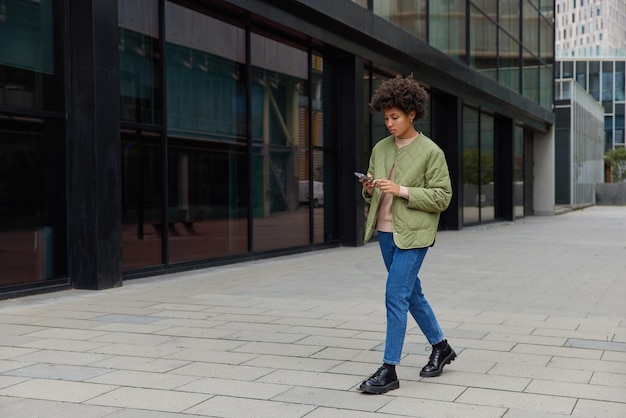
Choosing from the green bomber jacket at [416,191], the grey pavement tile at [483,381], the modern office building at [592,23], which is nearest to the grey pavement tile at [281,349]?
the grey pavement tile at [483,381]

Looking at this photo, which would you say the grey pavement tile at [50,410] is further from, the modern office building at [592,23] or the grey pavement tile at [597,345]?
the modern office building at [592,23]

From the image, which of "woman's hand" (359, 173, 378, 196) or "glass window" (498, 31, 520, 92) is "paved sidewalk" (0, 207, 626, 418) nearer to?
"woman's hand" (359, 173, 378, 196)

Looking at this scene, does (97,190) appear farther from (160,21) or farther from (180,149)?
Answer: (160,21)

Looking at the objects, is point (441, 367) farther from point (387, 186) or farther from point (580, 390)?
point (387, 186)

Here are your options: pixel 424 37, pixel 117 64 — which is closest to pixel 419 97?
pixel 117 64

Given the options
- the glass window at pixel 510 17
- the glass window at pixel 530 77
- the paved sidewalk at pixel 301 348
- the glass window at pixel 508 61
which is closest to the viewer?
the paved sidewalk at pixel 301 348

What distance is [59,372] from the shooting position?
5172 mm

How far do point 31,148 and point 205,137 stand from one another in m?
3.25

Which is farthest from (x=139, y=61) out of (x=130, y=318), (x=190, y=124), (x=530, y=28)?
(x=530, y=28)

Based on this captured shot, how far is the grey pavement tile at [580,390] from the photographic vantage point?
4.51 m

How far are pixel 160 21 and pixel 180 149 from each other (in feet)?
5.96

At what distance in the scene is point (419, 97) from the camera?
15.6 ft

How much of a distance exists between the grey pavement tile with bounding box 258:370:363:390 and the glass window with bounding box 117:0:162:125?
19.4 feet

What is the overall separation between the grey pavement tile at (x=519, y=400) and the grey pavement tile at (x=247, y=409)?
948 mm
